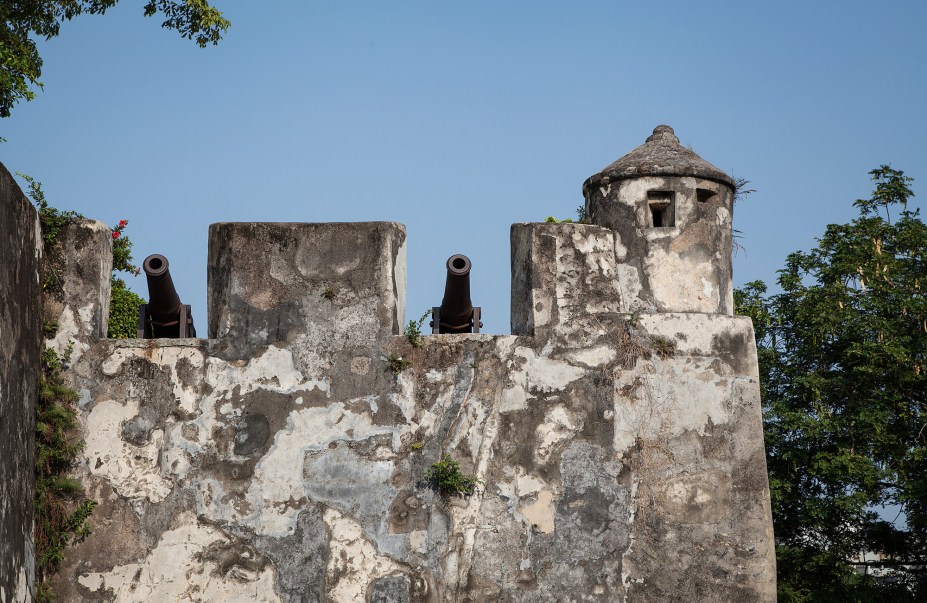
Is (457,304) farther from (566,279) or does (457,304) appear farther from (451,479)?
(451,479)

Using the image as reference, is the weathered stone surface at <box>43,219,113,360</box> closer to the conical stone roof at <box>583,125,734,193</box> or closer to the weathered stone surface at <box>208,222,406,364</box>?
the weathered stone surface at <box>208,222,406,364</box>

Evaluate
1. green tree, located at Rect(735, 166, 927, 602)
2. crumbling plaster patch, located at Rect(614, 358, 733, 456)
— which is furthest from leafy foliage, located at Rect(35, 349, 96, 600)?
green tree, located at Rect(735, 166, 927, 602)

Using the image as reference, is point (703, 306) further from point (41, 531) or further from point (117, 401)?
point (41, 531)

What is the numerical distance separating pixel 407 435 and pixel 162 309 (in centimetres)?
176

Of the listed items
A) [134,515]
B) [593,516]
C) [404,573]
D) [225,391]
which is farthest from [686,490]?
[134,515]

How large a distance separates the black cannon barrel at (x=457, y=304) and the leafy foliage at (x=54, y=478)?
2.29m

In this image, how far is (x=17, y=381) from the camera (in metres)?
6.58

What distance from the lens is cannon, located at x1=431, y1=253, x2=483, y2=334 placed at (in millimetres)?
7332

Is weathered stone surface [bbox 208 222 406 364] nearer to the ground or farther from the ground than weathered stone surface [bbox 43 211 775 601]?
farther from the ground

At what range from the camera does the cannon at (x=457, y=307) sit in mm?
7332

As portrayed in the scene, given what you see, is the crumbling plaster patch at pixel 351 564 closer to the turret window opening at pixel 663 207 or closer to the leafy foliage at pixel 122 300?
the turret window opening at pixel 663 207

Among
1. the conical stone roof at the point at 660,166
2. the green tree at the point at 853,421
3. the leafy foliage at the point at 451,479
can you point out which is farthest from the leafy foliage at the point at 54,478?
the green tree at the point at 853,421

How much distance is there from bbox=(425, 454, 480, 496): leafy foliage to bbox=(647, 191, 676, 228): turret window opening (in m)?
2.00

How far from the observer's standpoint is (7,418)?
636 centimetres
